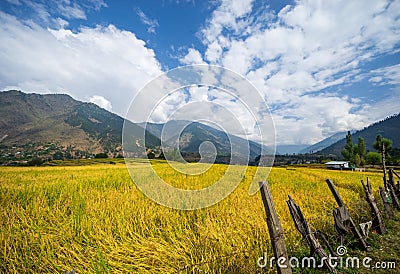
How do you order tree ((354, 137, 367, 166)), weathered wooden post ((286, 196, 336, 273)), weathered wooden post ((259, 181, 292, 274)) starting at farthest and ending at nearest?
tree ((354, 137, 367, 166))
weathered wooden post ((286, 196, 336, 273))
weathered wooden post ((259, 181, 292, 274))

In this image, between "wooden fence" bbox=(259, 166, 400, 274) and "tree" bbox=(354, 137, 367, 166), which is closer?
"wooden fence" bbox=(259, 166, 400, 274)

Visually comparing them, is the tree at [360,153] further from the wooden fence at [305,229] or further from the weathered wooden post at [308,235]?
the weathered wooden post at [308,235]

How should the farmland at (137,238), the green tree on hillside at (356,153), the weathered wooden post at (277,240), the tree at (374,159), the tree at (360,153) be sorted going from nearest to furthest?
the weathered wooden post at (277,240)
the farmland at (137,238)
the tree at (374,159)
the tree at (360,153)
the green tree on hillside at (356,153)

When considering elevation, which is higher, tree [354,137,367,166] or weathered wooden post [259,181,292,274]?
tree [354,137,367,166]

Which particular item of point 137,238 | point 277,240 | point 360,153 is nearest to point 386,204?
point 277,240

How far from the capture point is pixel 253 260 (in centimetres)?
287

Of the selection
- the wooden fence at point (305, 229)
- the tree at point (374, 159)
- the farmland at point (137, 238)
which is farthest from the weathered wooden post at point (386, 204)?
the tree at point (374, 159)

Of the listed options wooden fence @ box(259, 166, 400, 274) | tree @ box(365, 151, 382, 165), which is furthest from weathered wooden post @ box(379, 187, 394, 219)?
Result: tree @ box(365, 151, 382, 165)

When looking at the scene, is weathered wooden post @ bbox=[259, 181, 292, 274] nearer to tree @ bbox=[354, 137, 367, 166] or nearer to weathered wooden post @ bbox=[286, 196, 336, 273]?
weathered wooden post @ bbox=[286, 196, 336, 273]

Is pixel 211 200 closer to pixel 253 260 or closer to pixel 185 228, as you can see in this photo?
pixel 185 228

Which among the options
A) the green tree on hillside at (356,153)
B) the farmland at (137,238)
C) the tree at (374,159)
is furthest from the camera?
the green tree on hillside at (356,153)

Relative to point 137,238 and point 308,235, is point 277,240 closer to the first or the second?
point 308,235

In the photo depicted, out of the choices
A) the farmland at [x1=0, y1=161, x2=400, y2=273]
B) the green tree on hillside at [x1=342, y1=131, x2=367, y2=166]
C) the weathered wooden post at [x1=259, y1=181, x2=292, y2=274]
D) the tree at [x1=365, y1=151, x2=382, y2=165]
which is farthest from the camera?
the green tree on hillside at [x1=342, y1=131, x2=367, y2=166]

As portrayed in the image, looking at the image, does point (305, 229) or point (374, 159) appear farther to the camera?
point (374, 159)
